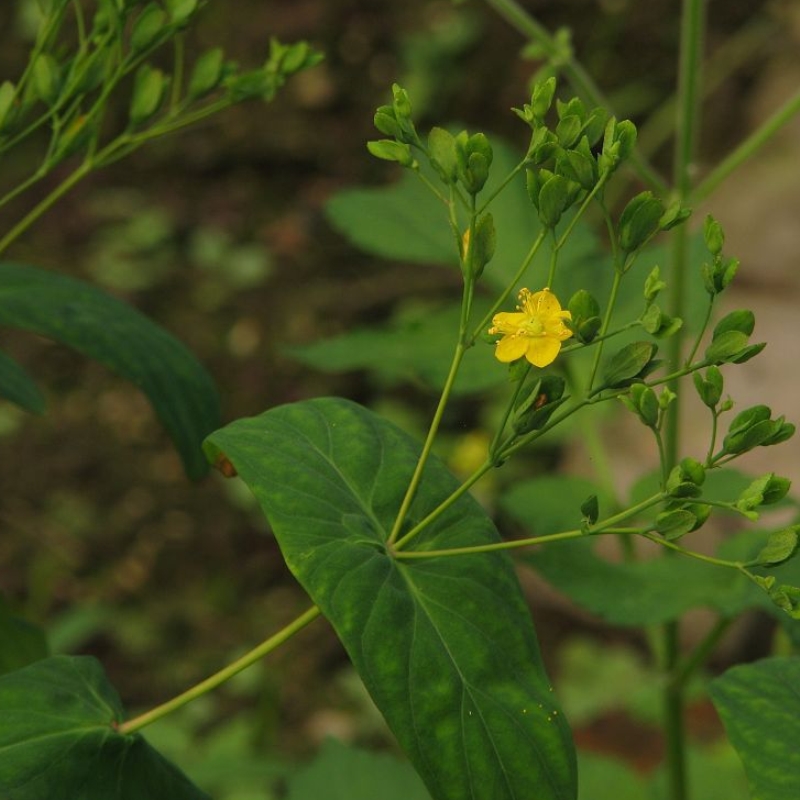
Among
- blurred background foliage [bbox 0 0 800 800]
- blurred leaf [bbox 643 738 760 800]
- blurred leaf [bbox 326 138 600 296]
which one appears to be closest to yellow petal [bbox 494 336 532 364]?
blurred leaf [bbox 326 138 600 296]

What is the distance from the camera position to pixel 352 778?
1476 millimetres

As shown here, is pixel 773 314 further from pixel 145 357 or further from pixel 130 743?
pixel 130 743

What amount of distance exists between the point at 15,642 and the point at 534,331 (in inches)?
21.0

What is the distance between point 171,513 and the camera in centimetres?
297

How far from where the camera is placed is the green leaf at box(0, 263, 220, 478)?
41.0 inches

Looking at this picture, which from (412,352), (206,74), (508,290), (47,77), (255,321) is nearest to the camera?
(508,290)

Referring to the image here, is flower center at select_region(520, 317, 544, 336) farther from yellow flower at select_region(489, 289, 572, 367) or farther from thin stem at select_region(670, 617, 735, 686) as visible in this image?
thin stem at select_region(670, 617, 735, 686)

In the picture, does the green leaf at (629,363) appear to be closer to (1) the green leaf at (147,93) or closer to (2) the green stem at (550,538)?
(2) the green stem at (550,538)

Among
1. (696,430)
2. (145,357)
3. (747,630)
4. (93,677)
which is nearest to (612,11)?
(696,430)

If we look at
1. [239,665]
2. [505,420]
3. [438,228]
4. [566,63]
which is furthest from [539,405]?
[438,228]

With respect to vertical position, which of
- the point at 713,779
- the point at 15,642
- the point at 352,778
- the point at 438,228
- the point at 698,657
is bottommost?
the point at 713,779

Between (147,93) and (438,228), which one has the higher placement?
(147,93)

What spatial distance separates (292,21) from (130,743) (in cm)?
308

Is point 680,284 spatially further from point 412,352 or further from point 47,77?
point 47,77
